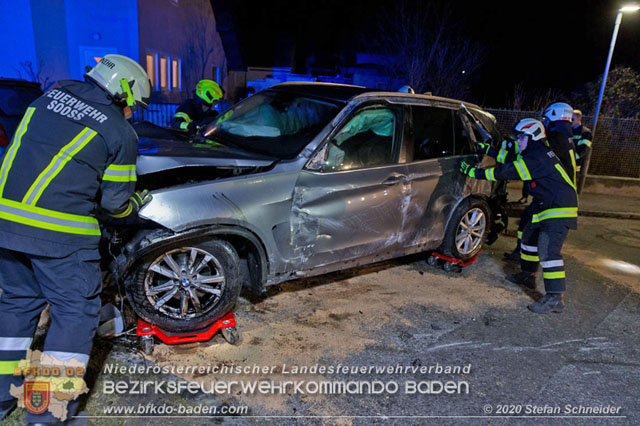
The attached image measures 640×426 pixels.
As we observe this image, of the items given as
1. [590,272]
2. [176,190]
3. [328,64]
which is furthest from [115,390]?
[328,64]

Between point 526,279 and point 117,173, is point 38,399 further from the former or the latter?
point 526,279

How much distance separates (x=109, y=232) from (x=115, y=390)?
969mm

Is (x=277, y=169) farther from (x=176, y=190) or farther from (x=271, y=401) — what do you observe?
(x=271, y=401)

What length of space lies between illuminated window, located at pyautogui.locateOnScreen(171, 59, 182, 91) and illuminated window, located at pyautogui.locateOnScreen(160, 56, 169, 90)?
75 centimetres

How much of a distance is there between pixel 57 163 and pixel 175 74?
14.4m

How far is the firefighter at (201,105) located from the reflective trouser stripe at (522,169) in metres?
3.71

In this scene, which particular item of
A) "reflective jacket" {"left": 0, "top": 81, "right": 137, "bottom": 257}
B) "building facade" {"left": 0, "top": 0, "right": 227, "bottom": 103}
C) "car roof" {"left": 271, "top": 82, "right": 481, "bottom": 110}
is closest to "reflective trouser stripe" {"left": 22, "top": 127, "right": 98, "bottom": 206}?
"reflective jacket" {"left": 0, "top": 81, "right": 137, "bottom": 257}

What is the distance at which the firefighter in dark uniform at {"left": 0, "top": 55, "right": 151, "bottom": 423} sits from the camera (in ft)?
7.49

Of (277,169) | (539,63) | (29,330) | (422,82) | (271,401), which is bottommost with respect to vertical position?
(271,401)

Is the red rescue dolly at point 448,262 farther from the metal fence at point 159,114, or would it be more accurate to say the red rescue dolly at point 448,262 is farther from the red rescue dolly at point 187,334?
the metal fence at point 159,114

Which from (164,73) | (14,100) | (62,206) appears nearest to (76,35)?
(164,73)

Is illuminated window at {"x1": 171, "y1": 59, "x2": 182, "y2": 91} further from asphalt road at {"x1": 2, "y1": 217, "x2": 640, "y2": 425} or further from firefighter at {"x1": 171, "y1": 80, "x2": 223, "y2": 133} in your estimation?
asphalt road at {"x1": 2, "y1": 217, "x2": 640, "y2": 425}

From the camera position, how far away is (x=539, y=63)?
21.9m

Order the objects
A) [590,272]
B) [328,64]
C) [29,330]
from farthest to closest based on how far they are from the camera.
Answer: [328,64]
[590,272]
[29,330]
